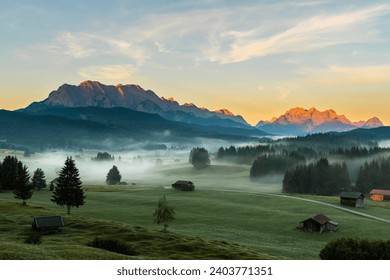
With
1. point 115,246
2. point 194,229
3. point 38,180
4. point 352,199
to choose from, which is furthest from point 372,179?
point 115,246

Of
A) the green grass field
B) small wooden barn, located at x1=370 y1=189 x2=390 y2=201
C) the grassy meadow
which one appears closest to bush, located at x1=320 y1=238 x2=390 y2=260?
the green grass field

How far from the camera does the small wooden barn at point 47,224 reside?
65.5 metres

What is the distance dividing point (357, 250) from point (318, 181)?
144m

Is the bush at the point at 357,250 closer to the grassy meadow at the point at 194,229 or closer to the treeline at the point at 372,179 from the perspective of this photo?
the grassy meadow at the point at 194,229

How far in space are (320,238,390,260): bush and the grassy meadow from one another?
934 centimetres

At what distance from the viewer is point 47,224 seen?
66.2 m

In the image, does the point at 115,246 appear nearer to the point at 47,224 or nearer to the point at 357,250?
Result: the point at 47,224

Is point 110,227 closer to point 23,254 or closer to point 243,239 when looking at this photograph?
point 243,239

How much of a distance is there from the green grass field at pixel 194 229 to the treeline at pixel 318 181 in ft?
141

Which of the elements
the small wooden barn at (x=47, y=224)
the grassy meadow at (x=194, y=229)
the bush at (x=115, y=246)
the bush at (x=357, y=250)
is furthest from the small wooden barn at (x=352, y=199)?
the bush at (x=115, y=246)

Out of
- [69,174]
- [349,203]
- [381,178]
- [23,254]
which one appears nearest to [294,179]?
[381,178]

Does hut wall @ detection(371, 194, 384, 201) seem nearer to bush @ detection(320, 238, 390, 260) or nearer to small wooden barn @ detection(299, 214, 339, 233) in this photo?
small wooden barn @ detection(299, 214, 339, 233)
